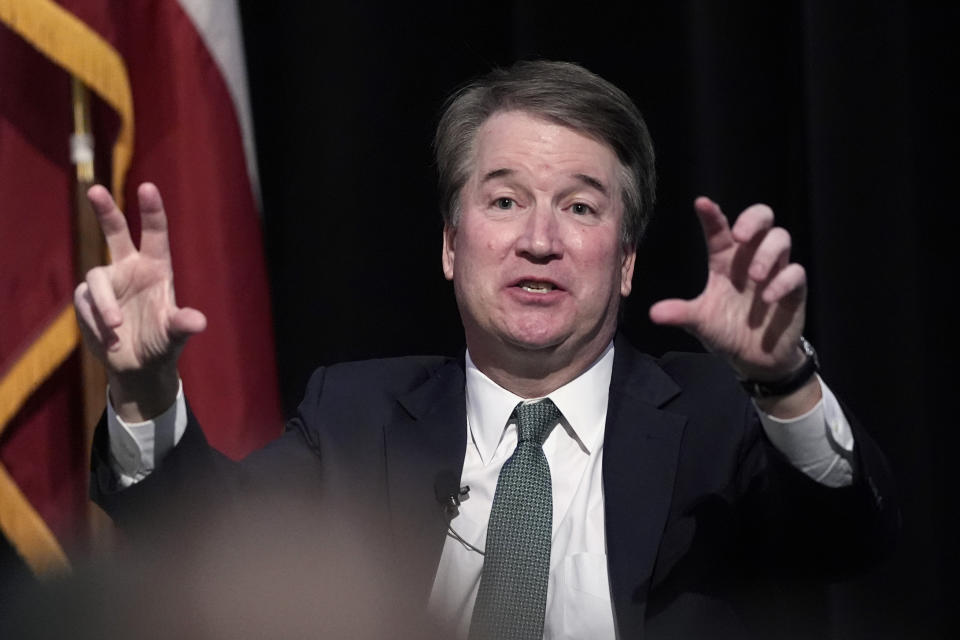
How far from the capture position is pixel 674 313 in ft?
4.67

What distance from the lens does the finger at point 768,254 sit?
4.61 ft

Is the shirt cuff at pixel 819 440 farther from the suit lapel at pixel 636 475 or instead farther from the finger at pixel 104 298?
the finger at pixel 104 298

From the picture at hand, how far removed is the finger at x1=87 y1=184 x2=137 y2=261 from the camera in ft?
4.80

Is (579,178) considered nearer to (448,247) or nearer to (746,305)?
(448,247)

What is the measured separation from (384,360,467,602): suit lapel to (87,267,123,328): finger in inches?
21.7

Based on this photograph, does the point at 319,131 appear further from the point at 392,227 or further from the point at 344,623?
the point at 344,623

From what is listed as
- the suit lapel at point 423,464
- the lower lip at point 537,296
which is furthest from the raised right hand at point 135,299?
the lower lip at point 537,296

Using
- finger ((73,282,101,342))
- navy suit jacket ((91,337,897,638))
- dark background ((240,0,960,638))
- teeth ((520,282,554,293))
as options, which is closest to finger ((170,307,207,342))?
finger ((73,282,101,342))

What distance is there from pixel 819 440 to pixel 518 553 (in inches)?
18.0

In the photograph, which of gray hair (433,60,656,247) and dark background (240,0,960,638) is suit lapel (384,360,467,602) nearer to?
gray hair (433,60,656,247)

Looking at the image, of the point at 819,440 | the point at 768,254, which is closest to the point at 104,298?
the point at 768,254

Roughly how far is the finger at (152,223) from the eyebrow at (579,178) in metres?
0.62

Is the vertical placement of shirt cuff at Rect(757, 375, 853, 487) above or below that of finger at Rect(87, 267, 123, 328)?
below

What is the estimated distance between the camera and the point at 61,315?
2.09 m
